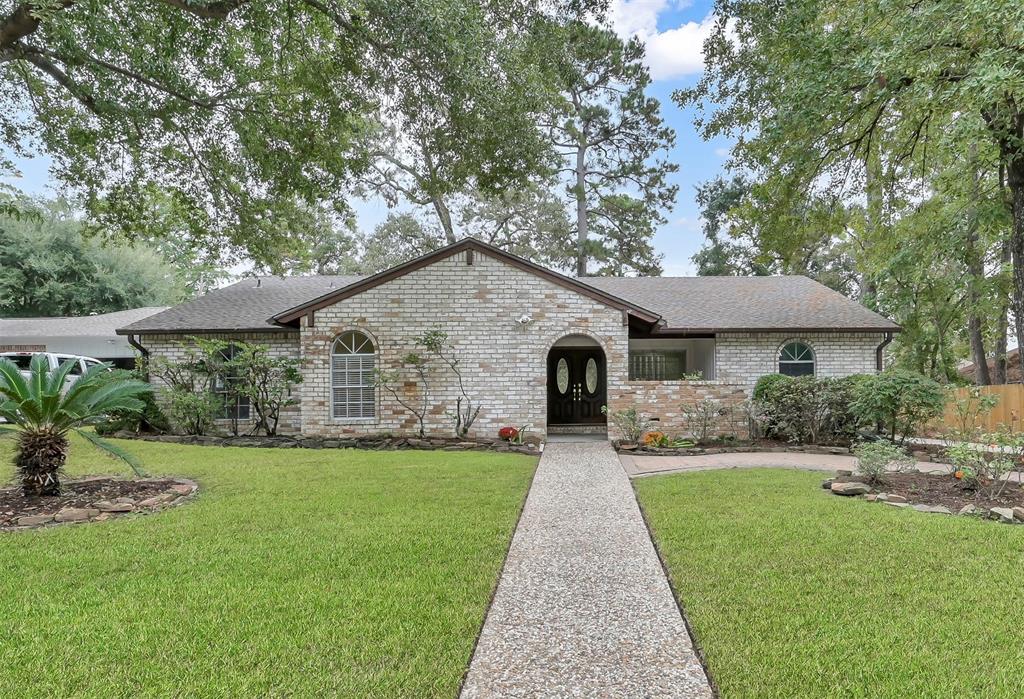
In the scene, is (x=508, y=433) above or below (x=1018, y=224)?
below

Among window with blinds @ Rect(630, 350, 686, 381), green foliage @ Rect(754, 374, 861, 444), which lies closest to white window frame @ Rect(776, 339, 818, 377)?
green foliage @ Rect(754, 374, 861, 444)

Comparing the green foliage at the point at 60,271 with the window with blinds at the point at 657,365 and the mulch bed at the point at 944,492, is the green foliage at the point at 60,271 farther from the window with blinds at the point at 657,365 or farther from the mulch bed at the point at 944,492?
the mulch bed at the point at 944,492

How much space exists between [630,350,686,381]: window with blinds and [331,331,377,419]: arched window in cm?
766

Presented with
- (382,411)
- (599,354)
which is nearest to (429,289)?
(382,411)

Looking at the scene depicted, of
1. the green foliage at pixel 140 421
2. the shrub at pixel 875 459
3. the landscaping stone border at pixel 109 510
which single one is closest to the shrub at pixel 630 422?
the shrub at pixel 875 459

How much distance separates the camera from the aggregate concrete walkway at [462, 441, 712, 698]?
9.06 ft

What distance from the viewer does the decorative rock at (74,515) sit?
601 cm

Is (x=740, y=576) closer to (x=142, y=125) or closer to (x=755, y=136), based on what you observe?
(x=755, y=136)

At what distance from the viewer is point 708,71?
492 inches

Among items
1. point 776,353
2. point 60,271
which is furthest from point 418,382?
point 60,271

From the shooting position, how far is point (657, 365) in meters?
16.9

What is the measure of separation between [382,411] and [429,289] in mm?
3059

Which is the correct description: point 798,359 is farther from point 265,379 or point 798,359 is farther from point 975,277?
point 265,379

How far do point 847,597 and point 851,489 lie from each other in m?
3.88
